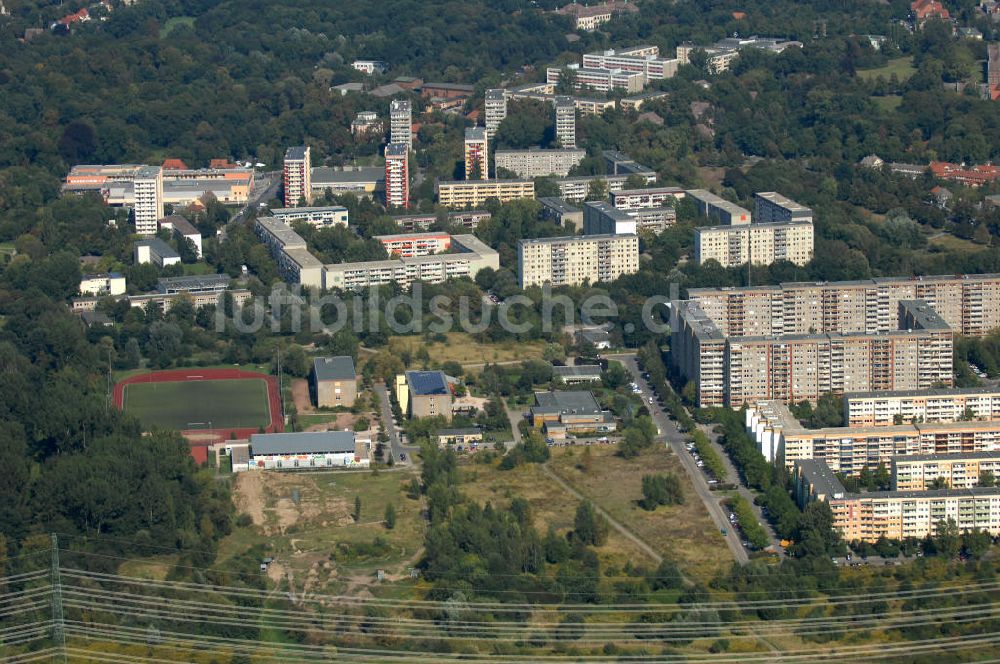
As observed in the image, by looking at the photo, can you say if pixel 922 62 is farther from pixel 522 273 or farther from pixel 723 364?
pixel 723 364

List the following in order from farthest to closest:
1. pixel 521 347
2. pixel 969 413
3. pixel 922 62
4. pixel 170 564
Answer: pixel 922 62 → pixel 521 347 → pixel 969 413 → pixel 170 564

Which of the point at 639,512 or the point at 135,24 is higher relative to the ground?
the point at 135,24

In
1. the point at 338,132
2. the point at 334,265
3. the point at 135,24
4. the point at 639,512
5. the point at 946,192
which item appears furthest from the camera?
the point at 135,24

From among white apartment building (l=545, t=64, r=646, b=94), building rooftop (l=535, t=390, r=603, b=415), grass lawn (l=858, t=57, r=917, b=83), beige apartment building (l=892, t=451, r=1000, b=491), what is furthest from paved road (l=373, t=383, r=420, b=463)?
grass lawn (l=858, t=57, r=917, b=83)

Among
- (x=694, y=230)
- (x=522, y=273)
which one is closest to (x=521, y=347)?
(x=522, y=273)

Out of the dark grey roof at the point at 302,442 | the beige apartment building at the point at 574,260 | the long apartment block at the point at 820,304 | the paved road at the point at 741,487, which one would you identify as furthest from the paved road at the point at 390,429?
the beige apartment building at the point at 574,260

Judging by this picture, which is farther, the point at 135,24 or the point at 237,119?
the point at 135,24
